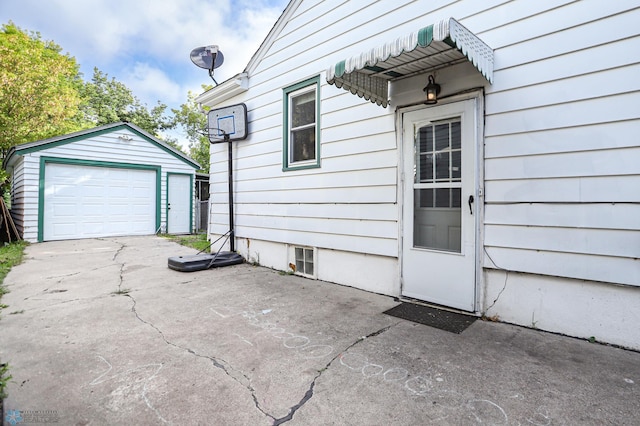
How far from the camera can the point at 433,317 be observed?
2973 mm

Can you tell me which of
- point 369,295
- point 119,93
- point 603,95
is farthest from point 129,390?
point 119,93

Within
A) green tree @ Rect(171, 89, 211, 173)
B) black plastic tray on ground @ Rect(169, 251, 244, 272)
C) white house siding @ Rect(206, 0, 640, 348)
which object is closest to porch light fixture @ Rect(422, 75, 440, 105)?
white house siding @ Rect(206, 0, 640, 348)

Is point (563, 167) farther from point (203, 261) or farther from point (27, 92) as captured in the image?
point (27, 92)

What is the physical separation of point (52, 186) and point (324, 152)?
352 inches

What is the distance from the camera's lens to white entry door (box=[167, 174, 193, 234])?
36.0ft

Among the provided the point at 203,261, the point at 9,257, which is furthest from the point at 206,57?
the point at 9,257

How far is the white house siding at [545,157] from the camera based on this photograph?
7.57 ft

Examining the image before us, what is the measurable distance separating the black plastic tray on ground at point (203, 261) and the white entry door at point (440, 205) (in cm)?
325

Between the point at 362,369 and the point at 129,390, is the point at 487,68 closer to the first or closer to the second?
the point at 362,369

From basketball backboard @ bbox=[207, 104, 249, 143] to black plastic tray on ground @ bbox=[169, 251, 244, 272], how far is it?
2.21 meters

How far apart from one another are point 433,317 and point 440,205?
3.80ft

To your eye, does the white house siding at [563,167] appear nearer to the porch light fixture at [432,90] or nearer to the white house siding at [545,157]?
the white house siding at [545,157]

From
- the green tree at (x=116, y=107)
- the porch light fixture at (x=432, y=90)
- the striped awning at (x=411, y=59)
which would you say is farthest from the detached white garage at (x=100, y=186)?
the green tree at (x=116, y=107)

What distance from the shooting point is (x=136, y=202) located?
400 inches
